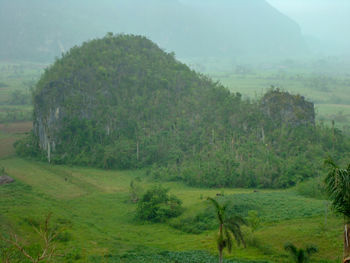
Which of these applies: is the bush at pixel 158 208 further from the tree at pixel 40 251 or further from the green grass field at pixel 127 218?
the tree at pixel 40 251

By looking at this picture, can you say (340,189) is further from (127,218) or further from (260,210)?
(127,218)

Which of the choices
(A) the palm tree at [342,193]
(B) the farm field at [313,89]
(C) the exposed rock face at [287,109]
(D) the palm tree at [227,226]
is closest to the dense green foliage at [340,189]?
(A) the palm tree at [342,193]

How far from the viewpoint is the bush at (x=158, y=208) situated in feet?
106

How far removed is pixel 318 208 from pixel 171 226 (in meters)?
10.6

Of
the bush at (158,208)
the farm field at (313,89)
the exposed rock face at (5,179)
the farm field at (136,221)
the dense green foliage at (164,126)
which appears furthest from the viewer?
the farm field at (313,89)

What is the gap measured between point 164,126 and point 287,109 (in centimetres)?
1575

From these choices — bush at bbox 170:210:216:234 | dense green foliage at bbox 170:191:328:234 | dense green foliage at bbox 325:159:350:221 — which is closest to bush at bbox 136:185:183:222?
dense green foliage at bbox 170:191:328:234

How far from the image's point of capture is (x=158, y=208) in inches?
1273

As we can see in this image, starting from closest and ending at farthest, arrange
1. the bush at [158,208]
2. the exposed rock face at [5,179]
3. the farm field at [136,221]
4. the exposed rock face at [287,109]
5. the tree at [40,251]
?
1. the tree at [40,251]
2. the farm field at [136,221]
3. the bush at [158,208]
4. the exposed rock face at [5,179]
5. the exposed rock face at [287,109]

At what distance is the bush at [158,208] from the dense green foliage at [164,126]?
29.3ft

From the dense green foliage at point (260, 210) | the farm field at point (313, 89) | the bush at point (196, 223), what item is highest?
the farm field at point (313, 89)

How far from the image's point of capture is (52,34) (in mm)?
169250

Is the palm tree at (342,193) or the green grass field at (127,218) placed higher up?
the palm tree at (342,193)

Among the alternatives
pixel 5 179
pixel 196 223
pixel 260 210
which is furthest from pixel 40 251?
pixel 5 179
